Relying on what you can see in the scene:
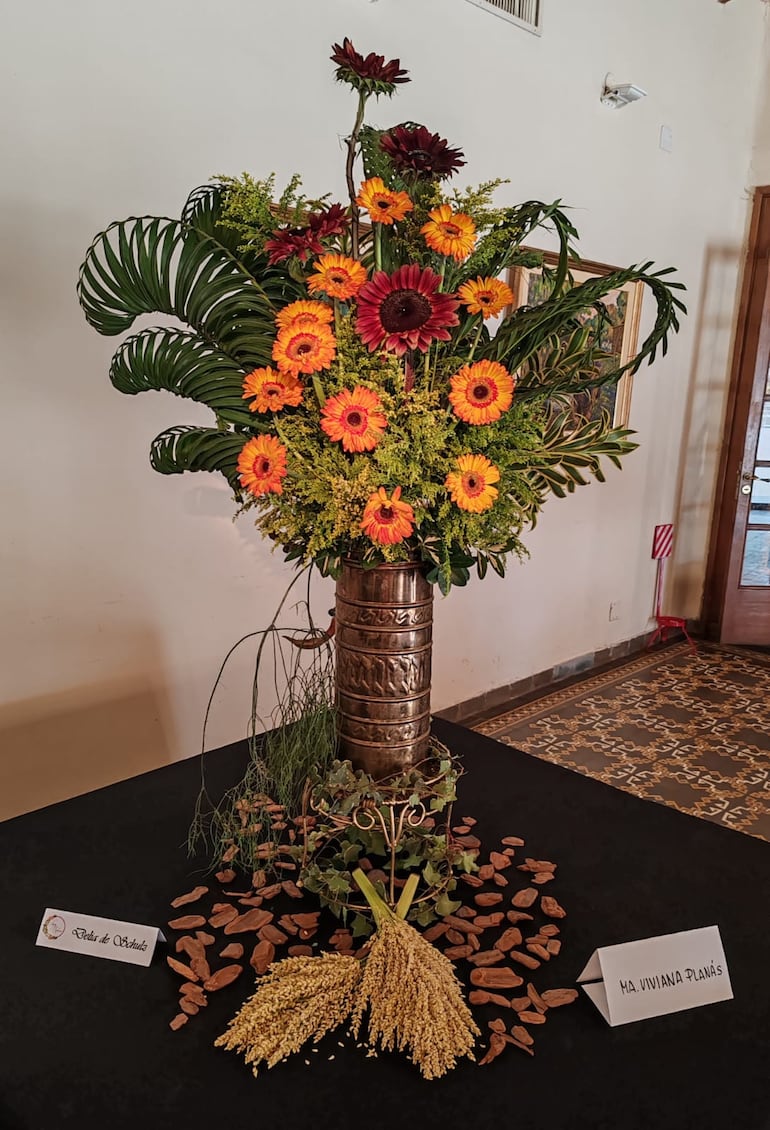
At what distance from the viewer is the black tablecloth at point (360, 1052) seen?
76 centimetres

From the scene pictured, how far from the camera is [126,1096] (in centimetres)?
77

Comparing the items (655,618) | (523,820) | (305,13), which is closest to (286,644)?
(523,820)

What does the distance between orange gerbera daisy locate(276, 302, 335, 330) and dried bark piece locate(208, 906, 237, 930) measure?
0.74m

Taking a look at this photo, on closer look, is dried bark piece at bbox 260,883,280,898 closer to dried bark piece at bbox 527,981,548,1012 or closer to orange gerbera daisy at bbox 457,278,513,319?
dried bark piece at bbox 527,981,548,1012

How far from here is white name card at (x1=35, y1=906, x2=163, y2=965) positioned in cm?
95

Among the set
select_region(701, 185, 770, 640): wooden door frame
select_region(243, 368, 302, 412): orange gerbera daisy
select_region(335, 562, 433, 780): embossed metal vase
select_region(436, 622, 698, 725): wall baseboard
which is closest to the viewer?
select_region(243, 368, 302, 412): orange gerbera daisy

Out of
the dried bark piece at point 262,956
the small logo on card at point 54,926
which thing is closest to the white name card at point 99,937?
the small logo on card at point 54,926

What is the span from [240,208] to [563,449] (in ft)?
1.71

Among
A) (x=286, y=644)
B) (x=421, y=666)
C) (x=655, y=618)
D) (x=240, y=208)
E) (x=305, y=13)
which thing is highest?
(x=305, y=13)

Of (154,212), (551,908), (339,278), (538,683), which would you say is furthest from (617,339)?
(551,908)

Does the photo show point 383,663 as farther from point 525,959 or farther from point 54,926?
point 54,926

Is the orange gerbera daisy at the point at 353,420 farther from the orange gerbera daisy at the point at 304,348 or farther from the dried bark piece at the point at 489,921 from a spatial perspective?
the dried bark piece at the point at 489,921

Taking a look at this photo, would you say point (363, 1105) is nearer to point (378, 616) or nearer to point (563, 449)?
point (378, 616)

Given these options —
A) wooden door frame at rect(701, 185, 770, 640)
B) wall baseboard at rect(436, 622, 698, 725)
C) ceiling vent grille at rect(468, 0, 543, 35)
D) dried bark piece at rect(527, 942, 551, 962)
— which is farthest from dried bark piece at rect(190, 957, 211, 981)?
wooden door frame at rect(701, 185, 770, 640)
